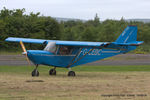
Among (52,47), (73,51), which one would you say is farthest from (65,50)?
(52,47)

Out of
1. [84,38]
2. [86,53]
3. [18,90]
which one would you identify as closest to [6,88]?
[18,90]

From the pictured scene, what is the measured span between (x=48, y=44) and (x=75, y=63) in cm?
220

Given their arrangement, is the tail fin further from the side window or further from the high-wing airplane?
the side window

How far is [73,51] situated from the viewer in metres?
20.9

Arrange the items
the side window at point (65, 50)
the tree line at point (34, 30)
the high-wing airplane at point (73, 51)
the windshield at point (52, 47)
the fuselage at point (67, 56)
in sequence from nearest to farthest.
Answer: the fuselage at point (67, 56)
the high-wing airplane at point (73, 51)
the windshield at point (52, 47)
the side window at point (65, 50)
the tree line at point (34, 30)

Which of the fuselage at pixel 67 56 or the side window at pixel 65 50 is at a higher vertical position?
the side window at pixel 65 50

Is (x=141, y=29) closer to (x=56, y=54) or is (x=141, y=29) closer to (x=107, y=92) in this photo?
(x=56, y=54)

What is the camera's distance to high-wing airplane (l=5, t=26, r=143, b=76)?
1952 centimetres

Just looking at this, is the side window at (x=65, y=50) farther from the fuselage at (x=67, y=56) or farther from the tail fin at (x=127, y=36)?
the tail fin at (x=127, y=36)

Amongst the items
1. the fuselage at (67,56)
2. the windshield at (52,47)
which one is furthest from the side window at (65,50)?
the windshield at (52,47)

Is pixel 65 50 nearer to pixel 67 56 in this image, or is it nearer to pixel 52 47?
pixel 67 56

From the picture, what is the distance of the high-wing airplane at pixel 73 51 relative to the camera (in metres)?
19.5

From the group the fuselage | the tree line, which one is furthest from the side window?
the tree line

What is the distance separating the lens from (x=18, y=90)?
12.2m
